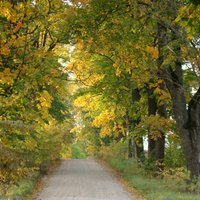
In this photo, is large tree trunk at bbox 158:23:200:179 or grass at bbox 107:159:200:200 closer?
grass at bbox 107:159:200:200

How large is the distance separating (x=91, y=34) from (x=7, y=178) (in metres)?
8.34

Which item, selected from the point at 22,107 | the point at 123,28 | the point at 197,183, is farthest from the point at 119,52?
the point at 22,107

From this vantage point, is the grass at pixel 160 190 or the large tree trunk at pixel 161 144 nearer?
the grass at pixel 160 190

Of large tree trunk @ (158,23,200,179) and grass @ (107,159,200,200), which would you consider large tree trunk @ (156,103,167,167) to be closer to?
grass @ (107,159,200,200)

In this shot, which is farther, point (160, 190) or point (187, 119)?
point (187, 119)

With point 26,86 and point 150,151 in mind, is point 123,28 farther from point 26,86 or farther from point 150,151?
point 150,151

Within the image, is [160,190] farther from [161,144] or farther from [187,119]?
[161,144]

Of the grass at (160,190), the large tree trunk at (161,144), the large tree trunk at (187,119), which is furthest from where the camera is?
the large tree trunk at (161,144)

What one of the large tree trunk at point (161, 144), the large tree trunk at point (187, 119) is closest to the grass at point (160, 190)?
the large tree trunk at point (187, 119)

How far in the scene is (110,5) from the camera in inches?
572

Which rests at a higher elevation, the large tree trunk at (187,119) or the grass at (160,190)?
the large tree trunk at (187,119)

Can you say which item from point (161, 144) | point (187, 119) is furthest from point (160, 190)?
point (161, 144)

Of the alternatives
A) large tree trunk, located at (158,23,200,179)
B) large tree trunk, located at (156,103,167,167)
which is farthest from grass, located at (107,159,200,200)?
large tree trunk, located at (156,103,167,167)

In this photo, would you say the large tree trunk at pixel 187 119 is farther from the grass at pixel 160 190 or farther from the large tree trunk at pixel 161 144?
the large tree trunk at pixel 161 144
